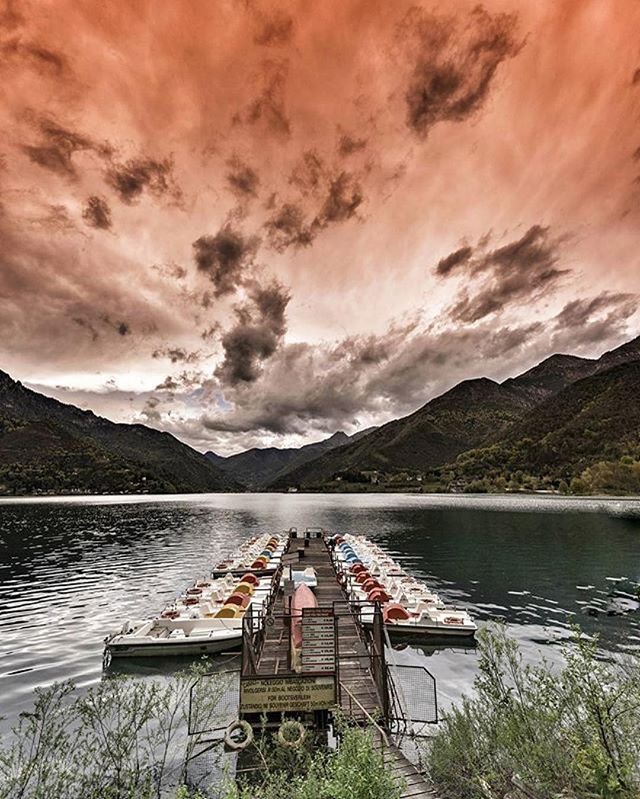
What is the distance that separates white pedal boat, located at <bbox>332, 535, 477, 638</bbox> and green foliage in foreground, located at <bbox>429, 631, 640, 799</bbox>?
7.89 meters

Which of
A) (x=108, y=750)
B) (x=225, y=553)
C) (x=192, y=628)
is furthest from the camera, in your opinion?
(x=225, y=553)

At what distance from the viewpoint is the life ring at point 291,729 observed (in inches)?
460

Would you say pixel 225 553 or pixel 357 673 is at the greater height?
pixel 225 553

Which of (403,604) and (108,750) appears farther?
(403,604)

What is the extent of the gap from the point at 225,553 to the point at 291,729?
53779 mm

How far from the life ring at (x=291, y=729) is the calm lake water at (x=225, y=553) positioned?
9.23 meters

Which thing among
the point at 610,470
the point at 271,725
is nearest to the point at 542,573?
the point at 271,725

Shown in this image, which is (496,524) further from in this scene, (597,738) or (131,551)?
(597,738)

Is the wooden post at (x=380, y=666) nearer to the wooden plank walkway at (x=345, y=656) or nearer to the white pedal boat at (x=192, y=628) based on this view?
the wooden plank walkway at (x=345, y=656)

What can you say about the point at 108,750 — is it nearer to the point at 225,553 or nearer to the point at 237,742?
the point at 237,742

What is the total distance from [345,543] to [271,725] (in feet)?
140

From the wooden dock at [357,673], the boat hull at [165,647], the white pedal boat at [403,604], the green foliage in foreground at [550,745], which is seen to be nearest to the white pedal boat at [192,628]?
the boat hull at [165,647]

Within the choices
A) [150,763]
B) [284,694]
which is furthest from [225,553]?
[284,694]

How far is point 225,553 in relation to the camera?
6334 centimetres
